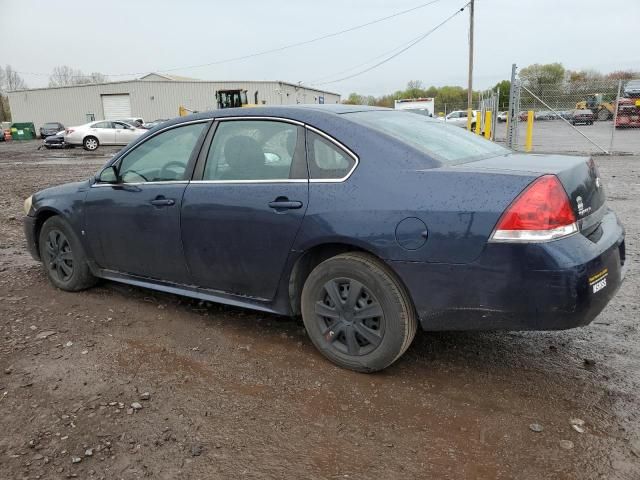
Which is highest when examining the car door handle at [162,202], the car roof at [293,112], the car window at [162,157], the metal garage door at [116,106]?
the metal garage door at [116,106]

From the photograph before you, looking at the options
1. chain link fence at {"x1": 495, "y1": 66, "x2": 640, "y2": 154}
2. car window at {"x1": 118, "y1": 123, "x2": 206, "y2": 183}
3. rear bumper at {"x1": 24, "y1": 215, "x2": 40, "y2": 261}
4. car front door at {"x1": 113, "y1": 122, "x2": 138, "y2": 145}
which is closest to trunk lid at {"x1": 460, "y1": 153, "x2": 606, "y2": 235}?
car window at {"x1": 118, "y1": 123, "x2": 206, "y2": 183}

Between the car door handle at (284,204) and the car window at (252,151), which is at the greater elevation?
the car window at (252,151)

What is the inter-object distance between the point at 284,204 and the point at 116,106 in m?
55.5

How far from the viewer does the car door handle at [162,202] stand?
373 cm

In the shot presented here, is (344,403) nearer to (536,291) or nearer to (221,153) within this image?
(536,291)

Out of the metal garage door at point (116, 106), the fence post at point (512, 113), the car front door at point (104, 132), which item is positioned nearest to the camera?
the fence post at point (512, 113)

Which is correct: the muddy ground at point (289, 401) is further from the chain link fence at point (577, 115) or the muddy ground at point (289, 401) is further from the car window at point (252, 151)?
the chain link fence at point (577, 115)

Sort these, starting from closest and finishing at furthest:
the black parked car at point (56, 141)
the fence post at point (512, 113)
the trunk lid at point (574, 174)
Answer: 1. the trunk lid at point (574, 174)
2. the fence post at point (512, 113)
3. the black parked car at point (56, 141)

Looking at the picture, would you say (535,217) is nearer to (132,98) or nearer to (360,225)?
(360,225)

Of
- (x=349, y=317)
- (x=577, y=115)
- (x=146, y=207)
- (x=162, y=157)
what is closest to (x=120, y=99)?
(x=577, y=115)

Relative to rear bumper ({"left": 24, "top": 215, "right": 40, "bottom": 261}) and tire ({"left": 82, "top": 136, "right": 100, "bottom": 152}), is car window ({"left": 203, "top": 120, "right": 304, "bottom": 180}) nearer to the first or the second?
rear bumper ({"left": 24, "top": 215, "right": 40, "bottom": 261})

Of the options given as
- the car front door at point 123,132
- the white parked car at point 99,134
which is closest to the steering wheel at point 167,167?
the white parked car at point 99,134

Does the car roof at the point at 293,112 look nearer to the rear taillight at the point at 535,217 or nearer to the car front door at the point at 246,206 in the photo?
the car front door at the point at 246,206

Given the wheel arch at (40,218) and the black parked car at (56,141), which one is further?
the black parked car at (56,141)
